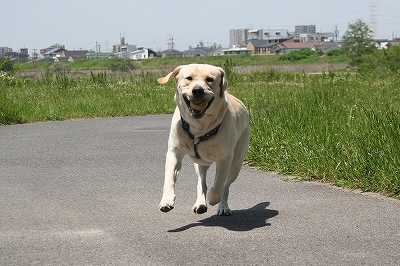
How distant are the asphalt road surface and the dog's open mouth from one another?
1042mm

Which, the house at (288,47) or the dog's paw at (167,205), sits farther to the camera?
the house at (288,47)

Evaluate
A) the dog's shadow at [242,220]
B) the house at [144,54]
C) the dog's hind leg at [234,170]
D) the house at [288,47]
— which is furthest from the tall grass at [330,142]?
the house at [144,54]

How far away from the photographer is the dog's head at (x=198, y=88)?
20.0 feet

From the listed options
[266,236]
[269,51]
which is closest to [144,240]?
[266,236]

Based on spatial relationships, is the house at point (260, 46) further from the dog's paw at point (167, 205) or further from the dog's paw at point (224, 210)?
the dog's paw at point (167, 205)

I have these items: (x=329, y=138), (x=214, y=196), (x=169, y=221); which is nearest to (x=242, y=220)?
(x=214, y=196)

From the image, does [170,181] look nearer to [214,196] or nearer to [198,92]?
[214,196]

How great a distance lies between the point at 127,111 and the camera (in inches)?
814

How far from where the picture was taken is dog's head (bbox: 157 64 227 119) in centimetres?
→ 609

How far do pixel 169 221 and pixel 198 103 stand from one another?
1288 millimetres

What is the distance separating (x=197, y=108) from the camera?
623 cm

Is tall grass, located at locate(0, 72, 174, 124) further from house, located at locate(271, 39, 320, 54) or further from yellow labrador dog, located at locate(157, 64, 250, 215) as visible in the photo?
house, located at locate(271, 39, 320, 54)

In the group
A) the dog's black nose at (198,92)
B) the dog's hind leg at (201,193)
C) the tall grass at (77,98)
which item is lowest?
the dog's hind leg at (201,193)

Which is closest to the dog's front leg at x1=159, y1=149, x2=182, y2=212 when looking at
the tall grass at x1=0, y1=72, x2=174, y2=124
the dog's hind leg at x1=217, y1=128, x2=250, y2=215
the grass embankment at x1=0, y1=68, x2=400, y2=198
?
the dog's hind leg at x1=217, y1=128, x2=250, y2=215
